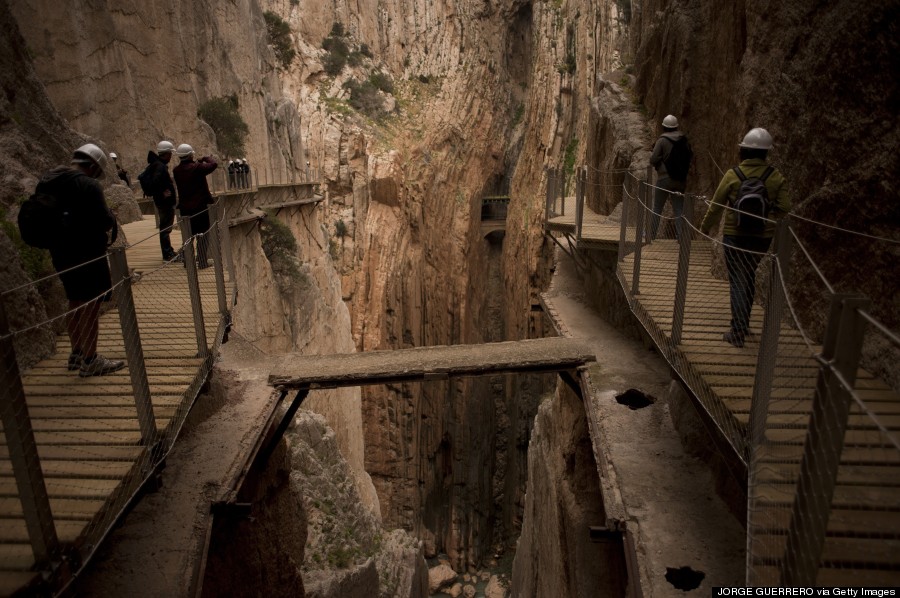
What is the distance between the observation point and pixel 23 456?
279 centimetres

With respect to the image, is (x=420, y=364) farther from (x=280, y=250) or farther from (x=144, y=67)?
(x=144, y=67)

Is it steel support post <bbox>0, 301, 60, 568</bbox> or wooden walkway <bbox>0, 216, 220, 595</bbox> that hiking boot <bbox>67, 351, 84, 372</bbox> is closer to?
wooden walkway <bbox>0, 216, 220, 595</bbox>

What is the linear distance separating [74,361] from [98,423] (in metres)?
0.97

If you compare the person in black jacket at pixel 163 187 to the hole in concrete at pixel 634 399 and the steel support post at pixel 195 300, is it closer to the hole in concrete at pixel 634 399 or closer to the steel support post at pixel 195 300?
the steel support post at pixel 195 300

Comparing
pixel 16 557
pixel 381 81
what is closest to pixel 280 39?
pixel 381 81

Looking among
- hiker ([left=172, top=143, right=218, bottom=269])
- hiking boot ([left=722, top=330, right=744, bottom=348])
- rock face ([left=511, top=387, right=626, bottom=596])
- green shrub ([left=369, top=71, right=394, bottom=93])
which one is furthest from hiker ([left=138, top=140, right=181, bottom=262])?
green shrub ([left=369, top=71, right=394, bottom=93])

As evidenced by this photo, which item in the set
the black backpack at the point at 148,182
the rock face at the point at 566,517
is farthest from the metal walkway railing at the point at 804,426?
the black backpack at the point at 148,182

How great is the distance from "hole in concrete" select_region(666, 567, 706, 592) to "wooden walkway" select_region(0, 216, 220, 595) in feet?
11.7

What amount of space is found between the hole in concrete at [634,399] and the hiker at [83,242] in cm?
505

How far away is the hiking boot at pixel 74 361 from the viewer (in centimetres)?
484

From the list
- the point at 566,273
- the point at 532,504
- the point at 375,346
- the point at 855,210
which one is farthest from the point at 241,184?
the point at 855,210

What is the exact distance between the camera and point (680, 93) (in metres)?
10.1

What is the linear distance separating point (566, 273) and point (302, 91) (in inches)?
1003

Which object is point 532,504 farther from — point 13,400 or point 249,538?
point 13,400
